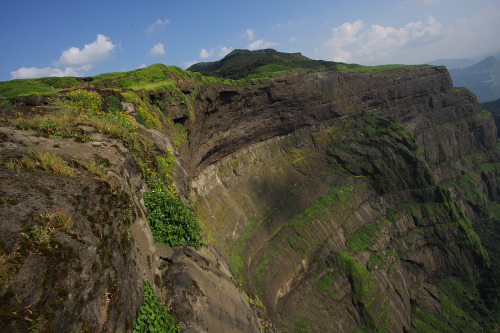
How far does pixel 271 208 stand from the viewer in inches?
1366

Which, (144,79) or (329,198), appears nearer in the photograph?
(144,79)

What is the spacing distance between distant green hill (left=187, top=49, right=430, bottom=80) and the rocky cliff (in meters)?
8.60

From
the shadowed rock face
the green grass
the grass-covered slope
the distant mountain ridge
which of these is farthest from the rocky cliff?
the distant mountain ridge

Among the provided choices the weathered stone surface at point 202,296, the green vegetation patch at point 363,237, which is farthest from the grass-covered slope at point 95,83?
the green vegetation patch at point 363,237

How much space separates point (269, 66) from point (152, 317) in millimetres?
55986

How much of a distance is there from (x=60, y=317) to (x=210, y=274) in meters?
4.73

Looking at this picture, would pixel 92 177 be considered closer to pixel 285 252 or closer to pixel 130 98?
pixel 130 98

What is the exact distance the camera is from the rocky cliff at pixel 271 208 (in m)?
3.70

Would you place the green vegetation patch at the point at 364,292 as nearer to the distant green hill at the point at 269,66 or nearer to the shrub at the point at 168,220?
the shrub at the point at 168,220

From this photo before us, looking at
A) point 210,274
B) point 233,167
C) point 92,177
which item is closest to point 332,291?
point 233,167

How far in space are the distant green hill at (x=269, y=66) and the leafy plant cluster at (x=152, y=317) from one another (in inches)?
1567

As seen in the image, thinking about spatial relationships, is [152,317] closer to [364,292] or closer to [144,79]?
[144,79]

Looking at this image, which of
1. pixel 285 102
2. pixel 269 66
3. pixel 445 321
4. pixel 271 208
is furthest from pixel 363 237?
pixel 269 66

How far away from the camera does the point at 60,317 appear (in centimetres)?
296
